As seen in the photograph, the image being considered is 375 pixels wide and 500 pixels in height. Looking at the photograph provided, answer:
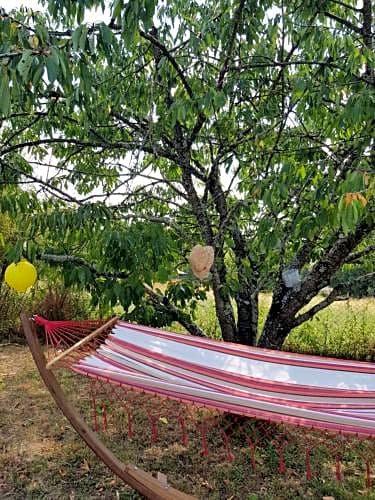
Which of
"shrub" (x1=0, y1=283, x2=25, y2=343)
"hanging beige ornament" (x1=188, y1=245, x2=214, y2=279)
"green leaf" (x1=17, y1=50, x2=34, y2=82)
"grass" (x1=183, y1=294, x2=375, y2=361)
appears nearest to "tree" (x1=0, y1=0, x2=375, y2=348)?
"hanging beige ornament" (x1=188, y1=245, x2=214, y2=279)

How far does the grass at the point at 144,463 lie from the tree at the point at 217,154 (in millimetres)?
619

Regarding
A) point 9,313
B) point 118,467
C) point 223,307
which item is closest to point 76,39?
point 118,467

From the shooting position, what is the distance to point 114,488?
2143 millimetres

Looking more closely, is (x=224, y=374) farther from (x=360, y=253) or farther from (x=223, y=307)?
(x=360, y=253)

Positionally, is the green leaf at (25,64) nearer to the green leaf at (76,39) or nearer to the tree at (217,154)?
the green leaf at (76,39)

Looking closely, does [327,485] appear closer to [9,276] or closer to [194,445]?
[194,445]

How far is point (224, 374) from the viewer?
194 centimetres

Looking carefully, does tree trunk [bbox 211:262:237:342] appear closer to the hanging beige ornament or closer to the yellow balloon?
the hanging beige ornament

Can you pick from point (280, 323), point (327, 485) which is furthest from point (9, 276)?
point (327, 485)

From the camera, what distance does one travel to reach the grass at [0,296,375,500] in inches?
84.1

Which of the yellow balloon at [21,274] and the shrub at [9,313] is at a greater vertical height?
the yellow balloon at [21,274]

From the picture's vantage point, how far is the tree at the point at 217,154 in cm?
195

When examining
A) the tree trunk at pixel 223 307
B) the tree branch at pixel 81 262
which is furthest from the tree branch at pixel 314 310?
the tree branch at pixel 81 262

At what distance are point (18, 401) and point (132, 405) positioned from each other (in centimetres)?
79
